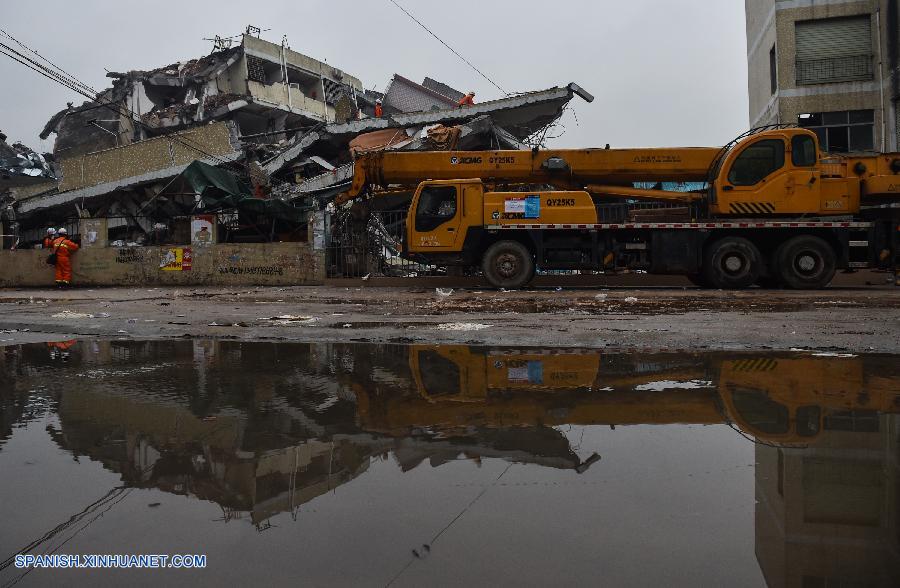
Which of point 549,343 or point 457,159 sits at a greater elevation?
point 457,159

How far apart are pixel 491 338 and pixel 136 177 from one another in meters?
28.7

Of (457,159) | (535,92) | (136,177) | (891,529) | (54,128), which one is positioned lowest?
(891,529)

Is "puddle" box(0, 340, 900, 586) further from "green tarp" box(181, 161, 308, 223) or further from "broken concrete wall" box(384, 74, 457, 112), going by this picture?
"broken concrete wall" box(384, 74, 457, 112)

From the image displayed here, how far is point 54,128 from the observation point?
4112 cm

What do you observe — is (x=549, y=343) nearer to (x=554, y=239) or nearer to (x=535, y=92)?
(x=554, y=239)

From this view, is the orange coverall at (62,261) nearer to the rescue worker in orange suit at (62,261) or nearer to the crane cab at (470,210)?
the rescue worker in orange suit at (62,261)

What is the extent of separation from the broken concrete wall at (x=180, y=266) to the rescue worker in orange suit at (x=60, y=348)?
38.0 feet

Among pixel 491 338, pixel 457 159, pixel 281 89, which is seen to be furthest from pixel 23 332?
pixel 281 89

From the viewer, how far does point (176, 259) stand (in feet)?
61.7

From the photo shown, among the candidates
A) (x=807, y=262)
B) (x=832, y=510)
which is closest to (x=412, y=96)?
(x=807, y=262)

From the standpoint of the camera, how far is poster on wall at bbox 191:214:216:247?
18641 mm

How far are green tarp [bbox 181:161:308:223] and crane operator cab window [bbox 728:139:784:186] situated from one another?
12242 millimetres

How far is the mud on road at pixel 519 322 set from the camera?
5.49 m

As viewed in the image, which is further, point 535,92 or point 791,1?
point 535,92
